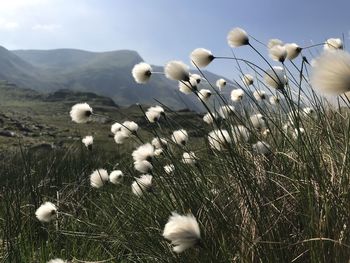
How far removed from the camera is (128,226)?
392cm

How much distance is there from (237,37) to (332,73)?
5.71 ft

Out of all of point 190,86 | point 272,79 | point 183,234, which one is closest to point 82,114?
point 190,86

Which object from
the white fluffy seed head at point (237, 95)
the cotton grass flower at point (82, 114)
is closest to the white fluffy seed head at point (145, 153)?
the cotton grass flower at point (82, 114)

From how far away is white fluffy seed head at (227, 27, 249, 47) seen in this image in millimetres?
3576

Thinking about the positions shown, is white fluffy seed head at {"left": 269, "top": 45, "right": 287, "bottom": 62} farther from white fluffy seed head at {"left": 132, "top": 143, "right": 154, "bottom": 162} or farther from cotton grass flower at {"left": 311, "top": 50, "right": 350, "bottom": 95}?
cotton grass flower at {"left": 311, "top": 50, "right": 350, "bottom": 95}

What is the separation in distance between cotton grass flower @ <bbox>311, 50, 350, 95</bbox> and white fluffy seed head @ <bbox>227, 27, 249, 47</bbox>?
5.18 ft

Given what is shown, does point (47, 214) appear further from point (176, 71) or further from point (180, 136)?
point (176, 71)

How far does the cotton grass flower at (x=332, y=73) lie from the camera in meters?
1.89

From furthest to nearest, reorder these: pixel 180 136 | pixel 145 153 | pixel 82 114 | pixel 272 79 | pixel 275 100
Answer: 1. pixel 275 100
2. pixel 180 136
3. pixel 82 114
4. pixel 145 153
5. pixel 272 79

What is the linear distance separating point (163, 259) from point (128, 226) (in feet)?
3.49

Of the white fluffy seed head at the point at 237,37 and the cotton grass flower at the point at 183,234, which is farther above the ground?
the white fluffy seed head at the point at 237,37

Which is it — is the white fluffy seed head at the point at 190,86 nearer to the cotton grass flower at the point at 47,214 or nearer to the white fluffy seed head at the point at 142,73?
the white fluffy seed head at the point at 142,73

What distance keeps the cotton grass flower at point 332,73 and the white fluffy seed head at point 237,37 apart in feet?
5.18

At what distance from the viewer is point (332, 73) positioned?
1916mm
